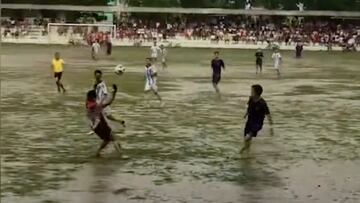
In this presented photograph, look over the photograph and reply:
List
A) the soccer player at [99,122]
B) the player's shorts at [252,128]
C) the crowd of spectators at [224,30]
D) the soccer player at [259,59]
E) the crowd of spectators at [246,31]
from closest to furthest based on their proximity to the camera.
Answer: the soccer player at [99,122]
the player's shorts at [252,128]
the soccer player at [259,59]
the crowd of spectators at [224,30]
the crowd of spectators at [246,31]

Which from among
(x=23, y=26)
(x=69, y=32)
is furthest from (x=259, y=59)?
(x=23, y=26)

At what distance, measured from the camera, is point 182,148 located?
555 inches

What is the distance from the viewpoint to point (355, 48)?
62031 mm

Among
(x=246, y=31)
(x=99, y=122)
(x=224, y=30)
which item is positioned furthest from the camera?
(x=246, y=31)

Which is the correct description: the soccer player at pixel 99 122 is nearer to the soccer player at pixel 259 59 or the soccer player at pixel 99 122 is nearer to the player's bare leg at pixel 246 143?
the player's bare leg at pixel 246 143

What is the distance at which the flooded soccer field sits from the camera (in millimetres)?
10452

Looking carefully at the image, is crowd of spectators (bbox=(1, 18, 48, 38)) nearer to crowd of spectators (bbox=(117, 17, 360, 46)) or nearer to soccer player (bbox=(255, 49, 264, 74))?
crowd of spectators (bbox=(117, 17, 360, 46))

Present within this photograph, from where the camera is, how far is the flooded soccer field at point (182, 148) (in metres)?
10.5

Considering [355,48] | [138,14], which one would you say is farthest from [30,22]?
[355,48]

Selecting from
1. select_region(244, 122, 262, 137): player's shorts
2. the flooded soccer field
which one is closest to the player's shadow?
the flooded soccer field

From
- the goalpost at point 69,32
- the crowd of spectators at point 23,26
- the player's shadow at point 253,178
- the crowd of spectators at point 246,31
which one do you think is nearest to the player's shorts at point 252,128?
the player's shadow at point 253,178

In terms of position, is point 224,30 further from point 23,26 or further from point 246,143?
point 246,143

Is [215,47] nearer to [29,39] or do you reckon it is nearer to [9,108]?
[29,39]

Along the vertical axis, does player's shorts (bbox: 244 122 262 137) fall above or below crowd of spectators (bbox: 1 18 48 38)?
below
